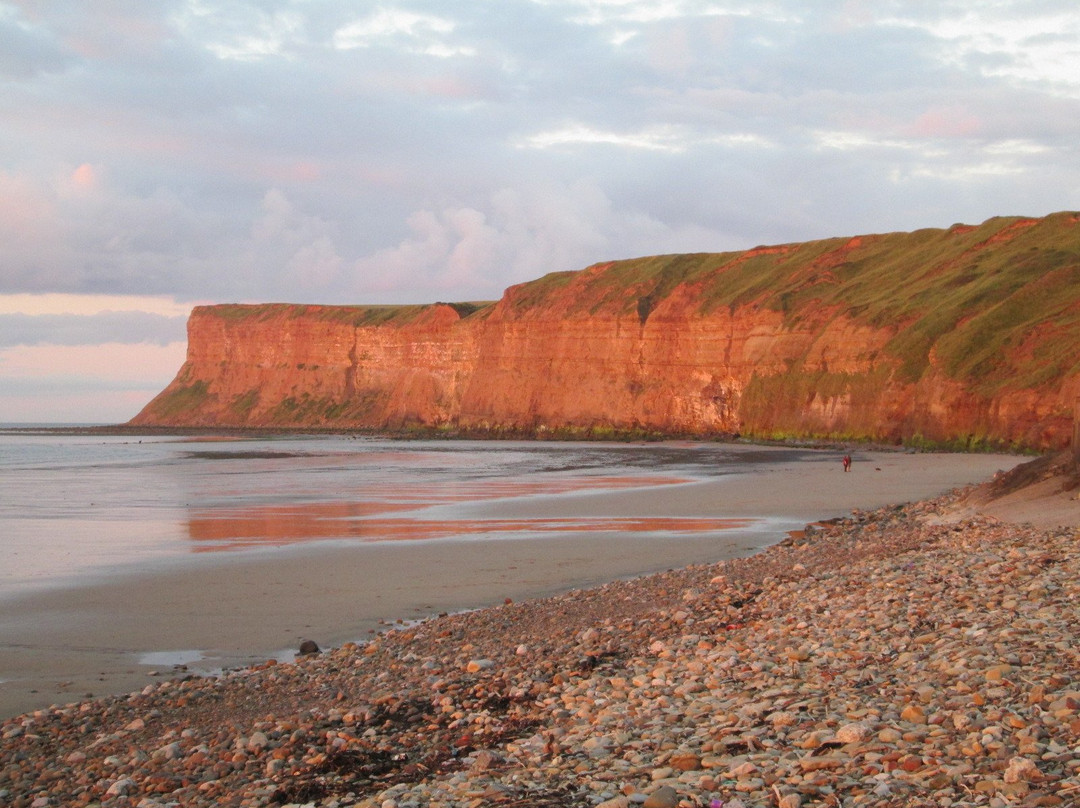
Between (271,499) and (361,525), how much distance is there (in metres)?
7.12

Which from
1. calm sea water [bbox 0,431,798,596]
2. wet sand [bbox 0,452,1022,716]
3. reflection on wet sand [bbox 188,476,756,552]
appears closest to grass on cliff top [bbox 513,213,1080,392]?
calm sea water [bbox 0,431,798,596]

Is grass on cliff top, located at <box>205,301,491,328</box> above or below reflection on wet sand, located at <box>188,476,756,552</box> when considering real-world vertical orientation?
above

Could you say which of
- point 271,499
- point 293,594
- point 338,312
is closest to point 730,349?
point 271,499

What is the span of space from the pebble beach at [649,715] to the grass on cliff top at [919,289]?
113 feet

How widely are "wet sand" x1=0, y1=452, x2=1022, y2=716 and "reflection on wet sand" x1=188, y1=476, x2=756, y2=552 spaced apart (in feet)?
2.09

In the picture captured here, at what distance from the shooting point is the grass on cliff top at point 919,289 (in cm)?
4253

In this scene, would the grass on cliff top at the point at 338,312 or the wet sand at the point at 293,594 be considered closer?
the wet sand at the point at 293,594

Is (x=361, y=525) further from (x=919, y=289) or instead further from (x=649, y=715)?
(x=919, y=289)

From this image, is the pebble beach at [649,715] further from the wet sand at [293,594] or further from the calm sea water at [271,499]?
the calm sea water at [271,499]

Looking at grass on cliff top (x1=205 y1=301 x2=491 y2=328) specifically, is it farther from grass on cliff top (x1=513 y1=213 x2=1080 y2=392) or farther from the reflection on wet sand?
the reflection on wet sand

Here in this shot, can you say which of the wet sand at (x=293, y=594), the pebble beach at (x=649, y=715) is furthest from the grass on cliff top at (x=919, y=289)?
the pebble beach at (x=649, y=715)

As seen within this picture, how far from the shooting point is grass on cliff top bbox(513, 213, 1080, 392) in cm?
4253

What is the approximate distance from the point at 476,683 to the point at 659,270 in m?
73.7

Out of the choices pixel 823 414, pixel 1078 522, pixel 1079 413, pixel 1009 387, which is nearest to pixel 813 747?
pixel 1078 522
